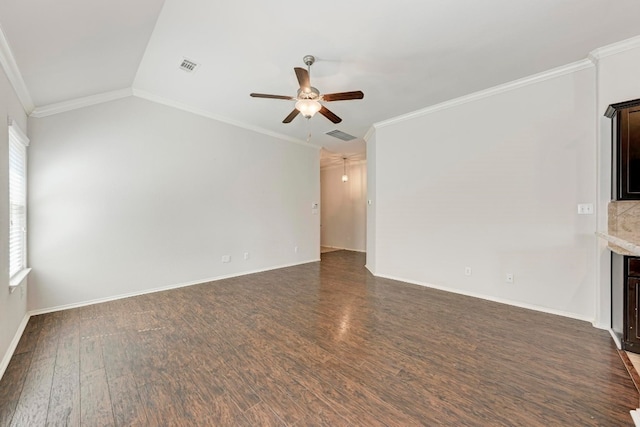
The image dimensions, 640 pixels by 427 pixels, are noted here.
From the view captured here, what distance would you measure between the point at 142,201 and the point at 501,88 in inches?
208

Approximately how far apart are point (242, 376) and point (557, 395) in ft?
7.18

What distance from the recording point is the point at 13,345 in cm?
235

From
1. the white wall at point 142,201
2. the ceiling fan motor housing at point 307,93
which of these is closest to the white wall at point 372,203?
the white wall at point 142,201

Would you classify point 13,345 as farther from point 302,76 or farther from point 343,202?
point 343,202

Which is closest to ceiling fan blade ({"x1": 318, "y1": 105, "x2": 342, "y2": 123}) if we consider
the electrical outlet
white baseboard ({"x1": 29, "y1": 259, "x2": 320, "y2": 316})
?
the electrical outlet

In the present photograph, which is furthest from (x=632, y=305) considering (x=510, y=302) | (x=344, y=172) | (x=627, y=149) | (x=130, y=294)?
(x=344, y=172)

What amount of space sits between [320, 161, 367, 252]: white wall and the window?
22.2ft

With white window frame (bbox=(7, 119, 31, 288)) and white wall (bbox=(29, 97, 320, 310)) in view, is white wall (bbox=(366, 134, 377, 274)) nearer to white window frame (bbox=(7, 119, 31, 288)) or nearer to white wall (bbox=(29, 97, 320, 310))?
white wall (bbox=(29, 97, 320, 310))

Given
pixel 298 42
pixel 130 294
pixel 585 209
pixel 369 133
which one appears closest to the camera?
pixel 298 42

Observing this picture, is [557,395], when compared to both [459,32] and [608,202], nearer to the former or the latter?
[608,202]

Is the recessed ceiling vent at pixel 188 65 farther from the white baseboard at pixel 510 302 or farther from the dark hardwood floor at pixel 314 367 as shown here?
the white baseboard at pixel 510 302

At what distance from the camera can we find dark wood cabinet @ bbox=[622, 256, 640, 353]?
2.15 meters

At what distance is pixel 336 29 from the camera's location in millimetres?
2408

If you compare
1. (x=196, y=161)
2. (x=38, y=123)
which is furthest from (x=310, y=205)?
(x=38, y=123)
